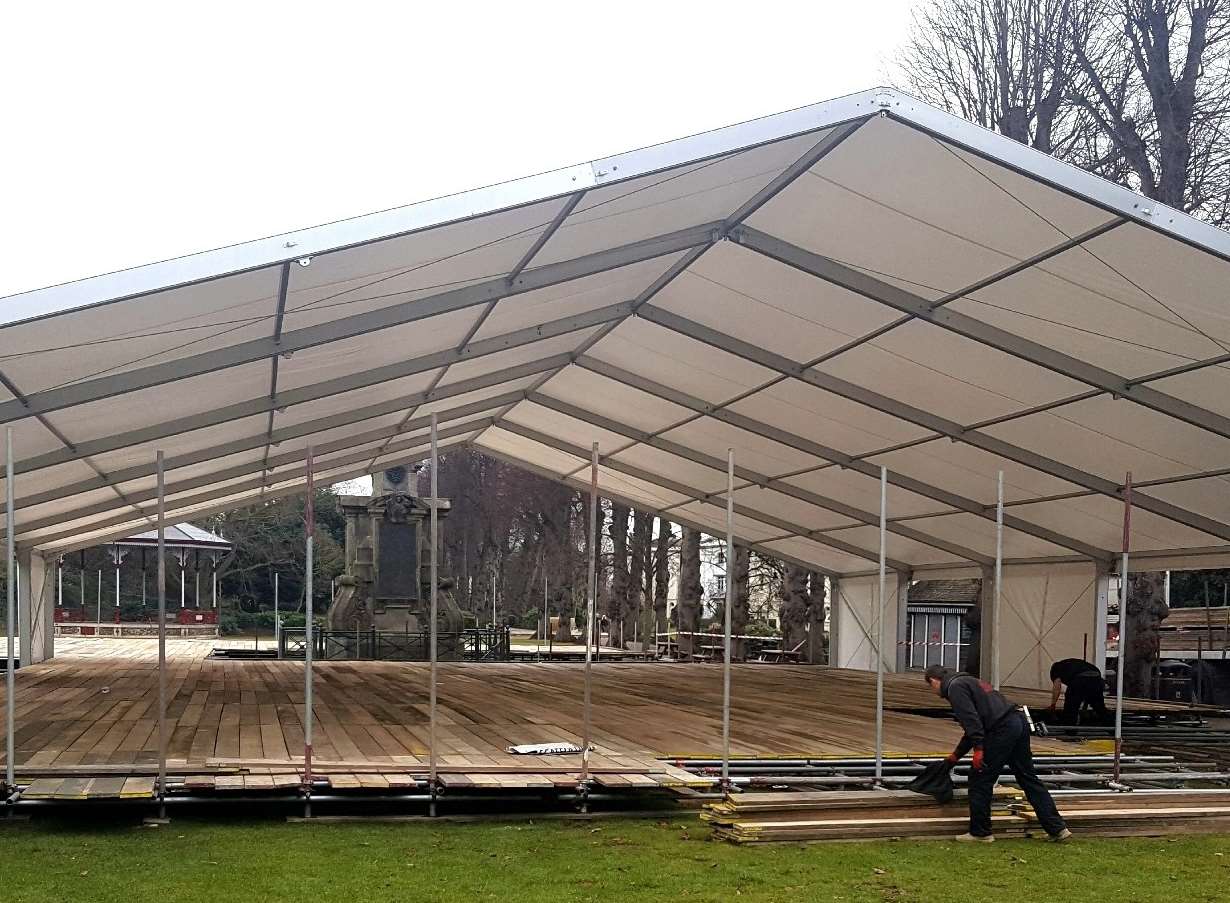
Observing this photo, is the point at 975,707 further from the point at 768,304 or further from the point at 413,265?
the point at 768,304

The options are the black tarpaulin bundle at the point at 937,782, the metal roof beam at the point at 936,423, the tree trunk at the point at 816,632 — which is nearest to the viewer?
the black tarpaulin bundle at the point at 937,782

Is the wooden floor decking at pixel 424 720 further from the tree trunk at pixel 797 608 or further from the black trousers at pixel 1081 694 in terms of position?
the tree trunk at pixel 797 608

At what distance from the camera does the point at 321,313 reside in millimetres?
10055

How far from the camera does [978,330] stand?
455 inches

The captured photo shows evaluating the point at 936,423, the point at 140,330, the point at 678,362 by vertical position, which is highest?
the point at 678,362

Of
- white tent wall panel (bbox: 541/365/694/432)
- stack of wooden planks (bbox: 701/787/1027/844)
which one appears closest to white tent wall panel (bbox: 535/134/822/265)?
stack of wooden planks (bbox: 701/787/1027/844)

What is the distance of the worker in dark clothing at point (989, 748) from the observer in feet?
25.2

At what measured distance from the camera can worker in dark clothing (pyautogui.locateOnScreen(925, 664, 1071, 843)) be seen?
25.2 feet

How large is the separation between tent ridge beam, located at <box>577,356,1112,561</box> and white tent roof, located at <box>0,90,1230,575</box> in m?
0.05

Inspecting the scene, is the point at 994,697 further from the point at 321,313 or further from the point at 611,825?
the point at 321,313

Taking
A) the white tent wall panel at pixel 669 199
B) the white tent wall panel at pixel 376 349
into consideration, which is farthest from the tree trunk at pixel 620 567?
the white tent wall panel at pixel 669 199

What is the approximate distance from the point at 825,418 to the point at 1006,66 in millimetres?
7992

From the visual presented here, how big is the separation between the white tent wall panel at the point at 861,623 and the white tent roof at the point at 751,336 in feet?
Result: 12.8

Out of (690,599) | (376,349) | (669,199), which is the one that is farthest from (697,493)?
(669,199)
